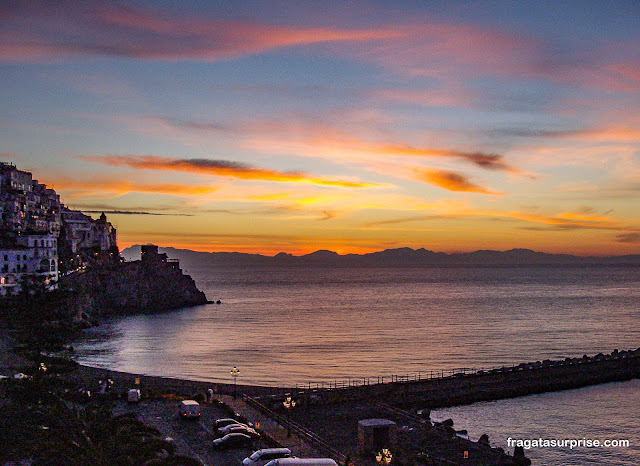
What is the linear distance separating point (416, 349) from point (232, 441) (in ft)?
217

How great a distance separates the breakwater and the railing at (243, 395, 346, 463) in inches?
243

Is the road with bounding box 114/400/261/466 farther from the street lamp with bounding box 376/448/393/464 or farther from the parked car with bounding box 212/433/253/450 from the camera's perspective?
the street lamp with bounding box 376/448/393/464

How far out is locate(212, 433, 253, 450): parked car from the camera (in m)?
31.6

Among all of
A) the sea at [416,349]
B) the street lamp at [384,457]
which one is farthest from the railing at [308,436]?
the sea at [416,349]

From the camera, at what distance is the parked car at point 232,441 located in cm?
3159

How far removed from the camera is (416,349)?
3713 inches

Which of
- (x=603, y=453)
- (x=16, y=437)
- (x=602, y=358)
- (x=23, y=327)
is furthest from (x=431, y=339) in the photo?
(x=16, y=437)

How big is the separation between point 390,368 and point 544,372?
21106 mm

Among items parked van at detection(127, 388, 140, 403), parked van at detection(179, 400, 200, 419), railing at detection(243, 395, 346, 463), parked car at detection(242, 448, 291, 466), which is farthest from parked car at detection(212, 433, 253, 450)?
parked van at detection(127, 388, 140, 403)

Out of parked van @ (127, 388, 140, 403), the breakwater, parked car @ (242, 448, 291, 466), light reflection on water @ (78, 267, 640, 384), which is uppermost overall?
parked car @ (242, 448, 291, 466)

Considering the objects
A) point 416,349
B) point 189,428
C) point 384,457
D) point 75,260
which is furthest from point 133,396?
point 75,260

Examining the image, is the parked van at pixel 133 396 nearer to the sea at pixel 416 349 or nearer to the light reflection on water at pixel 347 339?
the sea at pixel 416 349

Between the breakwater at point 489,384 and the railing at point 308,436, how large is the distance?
6.18 metres

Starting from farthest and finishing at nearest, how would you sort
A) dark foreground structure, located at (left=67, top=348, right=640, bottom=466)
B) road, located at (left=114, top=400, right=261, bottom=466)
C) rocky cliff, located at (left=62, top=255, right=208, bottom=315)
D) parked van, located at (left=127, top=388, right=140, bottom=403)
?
rocky cliff, located at (left=62, top=255, right=208, bottom=315) → parked van, located at (left=127, top=388, right=140, bottom=403) → dark foreground structure, located at (left=67, top=348, right=640, bottom=466) → road, located at (left=114, top=400, right=261, bottom=466)
